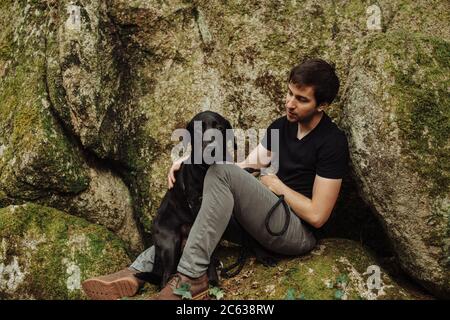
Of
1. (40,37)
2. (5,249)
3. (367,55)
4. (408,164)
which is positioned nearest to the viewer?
(408,164)

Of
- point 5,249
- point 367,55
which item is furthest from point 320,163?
point 5,249

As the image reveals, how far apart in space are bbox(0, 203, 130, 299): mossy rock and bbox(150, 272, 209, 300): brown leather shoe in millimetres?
1146

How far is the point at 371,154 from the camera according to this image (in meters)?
4.07

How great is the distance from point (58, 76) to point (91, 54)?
1.16 feet

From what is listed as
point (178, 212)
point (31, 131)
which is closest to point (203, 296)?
point (178, 212)

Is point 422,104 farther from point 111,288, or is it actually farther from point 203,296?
point 111,288

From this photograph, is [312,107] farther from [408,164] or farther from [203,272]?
[203,272]

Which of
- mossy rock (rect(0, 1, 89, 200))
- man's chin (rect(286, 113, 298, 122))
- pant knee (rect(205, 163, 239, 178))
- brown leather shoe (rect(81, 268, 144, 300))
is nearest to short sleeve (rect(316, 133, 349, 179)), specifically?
man's chin (rect(286, 113, 298, 122))

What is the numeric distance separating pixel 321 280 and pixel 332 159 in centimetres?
88

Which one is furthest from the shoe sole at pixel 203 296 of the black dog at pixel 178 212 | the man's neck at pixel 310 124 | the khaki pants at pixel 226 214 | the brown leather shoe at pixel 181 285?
the man's neck at pixel 310 124

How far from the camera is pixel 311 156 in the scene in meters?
4.12

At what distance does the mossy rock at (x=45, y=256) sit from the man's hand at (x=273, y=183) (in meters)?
1.59

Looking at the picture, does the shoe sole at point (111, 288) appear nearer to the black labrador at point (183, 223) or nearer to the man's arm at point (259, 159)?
the black labrador at point (183, 223)

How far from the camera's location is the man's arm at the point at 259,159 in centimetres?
463
